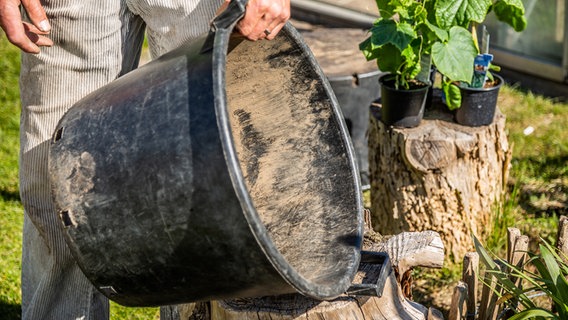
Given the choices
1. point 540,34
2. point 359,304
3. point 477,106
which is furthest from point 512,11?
point 540,34

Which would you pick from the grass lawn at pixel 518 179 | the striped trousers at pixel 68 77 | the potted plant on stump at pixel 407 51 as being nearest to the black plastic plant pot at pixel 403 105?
the potted plant on stump at pixel 407 51

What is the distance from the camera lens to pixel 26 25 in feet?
6.79

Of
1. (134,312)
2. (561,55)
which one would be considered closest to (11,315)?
(134,312)

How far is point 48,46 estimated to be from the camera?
2178 millimetres

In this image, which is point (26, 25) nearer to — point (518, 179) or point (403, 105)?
point (403, 105)

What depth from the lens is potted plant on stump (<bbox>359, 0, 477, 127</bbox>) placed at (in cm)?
280

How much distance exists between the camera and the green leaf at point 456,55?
2.80m

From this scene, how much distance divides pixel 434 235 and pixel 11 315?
1.66 m

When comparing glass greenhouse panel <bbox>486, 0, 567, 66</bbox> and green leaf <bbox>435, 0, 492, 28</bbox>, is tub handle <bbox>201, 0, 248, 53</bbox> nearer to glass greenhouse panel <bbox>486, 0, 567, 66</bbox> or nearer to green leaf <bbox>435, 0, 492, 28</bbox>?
green leaf <bbox>435, 0, 492, 28</bbox>

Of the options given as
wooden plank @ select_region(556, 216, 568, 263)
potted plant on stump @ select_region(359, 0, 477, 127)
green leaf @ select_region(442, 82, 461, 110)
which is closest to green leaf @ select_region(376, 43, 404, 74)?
potted plant on stump @ select_region(359, 0, 477, 127)

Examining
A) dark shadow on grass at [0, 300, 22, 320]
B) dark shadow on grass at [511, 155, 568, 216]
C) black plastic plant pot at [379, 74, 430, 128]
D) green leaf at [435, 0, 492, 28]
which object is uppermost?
green leaf at [435, 0, 492, 28]

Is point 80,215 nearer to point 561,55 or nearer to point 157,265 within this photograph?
point 157,265

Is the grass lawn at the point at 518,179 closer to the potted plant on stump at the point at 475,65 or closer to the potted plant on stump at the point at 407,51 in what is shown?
the potted plant on stump at the point at 475,65

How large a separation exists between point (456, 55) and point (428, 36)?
141 millimetres
